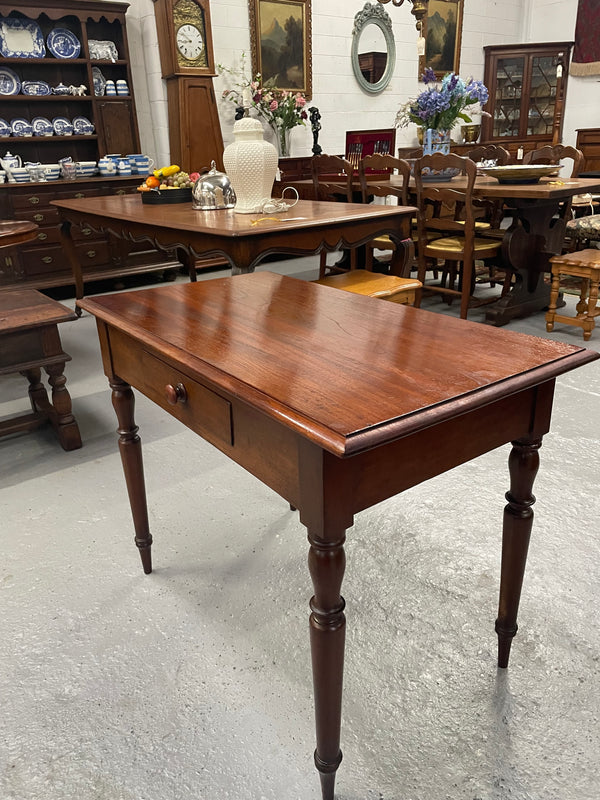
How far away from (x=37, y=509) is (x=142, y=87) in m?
4.93

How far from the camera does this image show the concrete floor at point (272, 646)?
1183mm

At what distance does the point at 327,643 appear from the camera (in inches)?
37.8

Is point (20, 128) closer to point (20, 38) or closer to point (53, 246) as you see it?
point (20, 38)

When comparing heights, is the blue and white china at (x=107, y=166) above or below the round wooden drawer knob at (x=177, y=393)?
above

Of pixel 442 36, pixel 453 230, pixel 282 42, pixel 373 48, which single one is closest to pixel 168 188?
pixel 453 230

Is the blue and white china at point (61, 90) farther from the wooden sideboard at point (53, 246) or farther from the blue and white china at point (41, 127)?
the wooden sideboard at point (53, 246)

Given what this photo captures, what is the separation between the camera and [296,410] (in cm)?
85

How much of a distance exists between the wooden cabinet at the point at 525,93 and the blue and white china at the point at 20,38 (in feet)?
19.0

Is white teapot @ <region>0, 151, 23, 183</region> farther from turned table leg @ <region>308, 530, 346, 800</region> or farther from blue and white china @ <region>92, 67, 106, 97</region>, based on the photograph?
A: turned table leg @ <region>308, 530, 346, 800</region>

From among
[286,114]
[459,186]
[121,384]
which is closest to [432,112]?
[459,186]

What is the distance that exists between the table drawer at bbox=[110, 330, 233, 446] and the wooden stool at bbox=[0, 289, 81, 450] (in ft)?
3.57

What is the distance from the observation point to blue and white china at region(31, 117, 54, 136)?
5.14 meters

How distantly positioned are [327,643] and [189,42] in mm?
5732

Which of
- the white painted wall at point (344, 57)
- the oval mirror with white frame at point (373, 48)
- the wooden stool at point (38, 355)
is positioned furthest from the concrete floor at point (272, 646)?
the oval mirror with white frame at point (373, 48)
